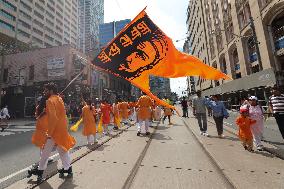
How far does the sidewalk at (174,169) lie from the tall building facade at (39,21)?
56.3 m

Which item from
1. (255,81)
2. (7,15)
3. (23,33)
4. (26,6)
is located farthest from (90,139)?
(26,6)

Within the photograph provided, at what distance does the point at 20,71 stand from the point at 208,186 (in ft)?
118

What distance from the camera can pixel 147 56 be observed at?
19.8ft

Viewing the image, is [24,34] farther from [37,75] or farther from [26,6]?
[37,75]

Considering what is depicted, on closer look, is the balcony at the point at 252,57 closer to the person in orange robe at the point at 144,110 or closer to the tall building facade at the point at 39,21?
the person in orange robe at the point at 144,110

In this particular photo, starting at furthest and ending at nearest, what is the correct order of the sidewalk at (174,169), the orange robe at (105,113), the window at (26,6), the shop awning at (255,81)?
1. the window at (26,6)
2. the shop awning at (255,81)
3. the orange robe at (105,113)
4. the sidewalk at (174,169)

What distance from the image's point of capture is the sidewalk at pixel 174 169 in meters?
4.05

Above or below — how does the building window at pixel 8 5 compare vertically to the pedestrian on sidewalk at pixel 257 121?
above

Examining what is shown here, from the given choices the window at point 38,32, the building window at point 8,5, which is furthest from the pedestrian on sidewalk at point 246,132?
the window at point 38,32

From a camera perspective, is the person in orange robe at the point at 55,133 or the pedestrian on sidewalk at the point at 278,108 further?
the pedestrian on sidewalk at the point at 278,108

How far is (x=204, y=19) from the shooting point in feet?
159

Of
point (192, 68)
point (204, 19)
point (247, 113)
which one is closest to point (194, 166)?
point (192, 68)

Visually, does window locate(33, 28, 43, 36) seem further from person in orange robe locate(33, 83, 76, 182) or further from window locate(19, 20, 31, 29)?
person in orange robe locate(33, 83, 76, 182)

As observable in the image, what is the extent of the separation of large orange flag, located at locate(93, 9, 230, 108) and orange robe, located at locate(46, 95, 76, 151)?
1691 millimetres
